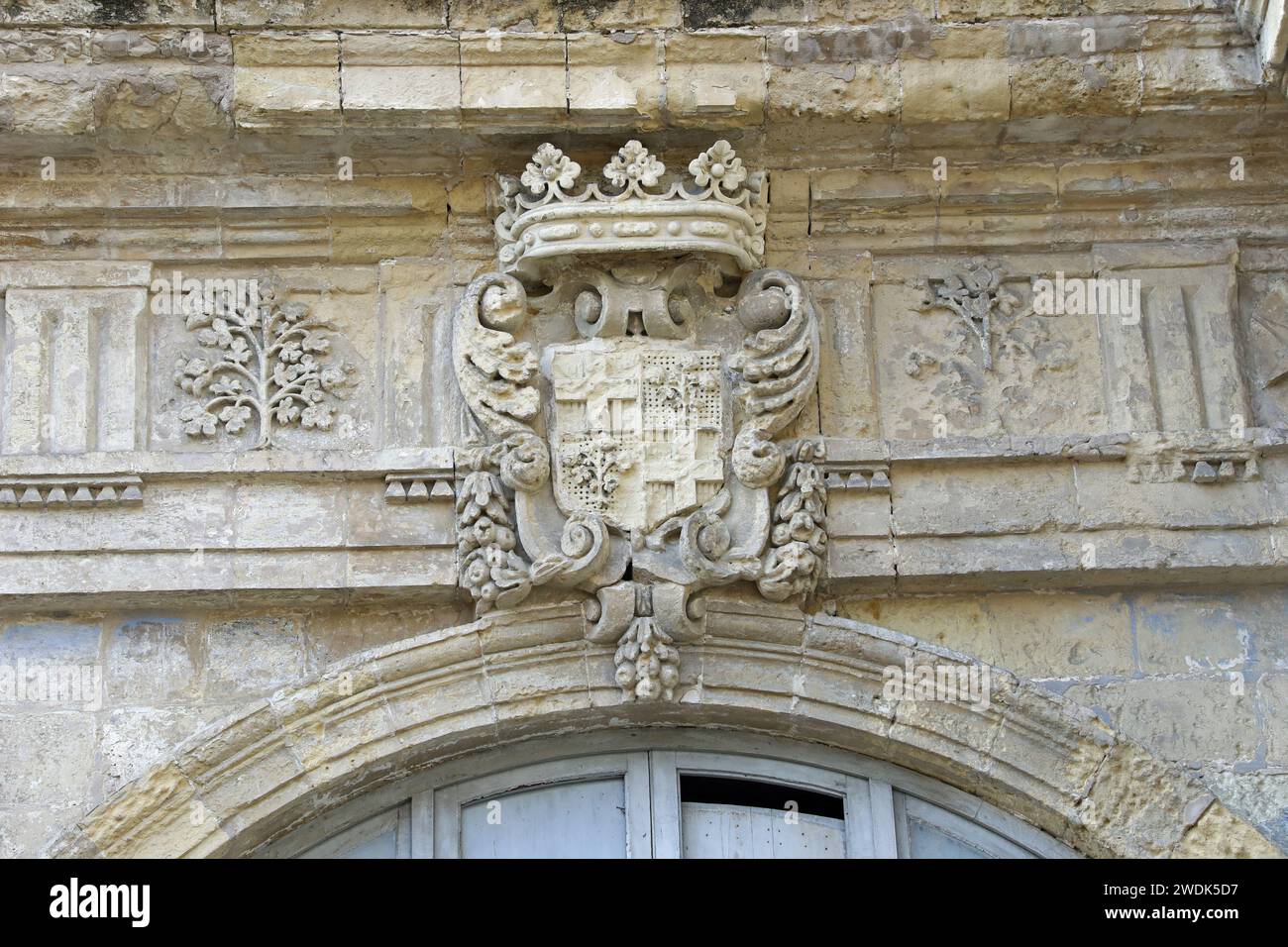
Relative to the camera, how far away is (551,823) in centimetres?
578

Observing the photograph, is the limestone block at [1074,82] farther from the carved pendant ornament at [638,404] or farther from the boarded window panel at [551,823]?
the boarded window panel at [551,823]

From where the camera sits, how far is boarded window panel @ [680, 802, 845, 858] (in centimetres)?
573

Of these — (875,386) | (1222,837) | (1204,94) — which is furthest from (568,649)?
(1204,94)

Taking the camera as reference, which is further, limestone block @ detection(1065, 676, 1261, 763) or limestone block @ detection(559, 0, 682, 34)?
limestone block @ detection(559, 0, 682, 34)

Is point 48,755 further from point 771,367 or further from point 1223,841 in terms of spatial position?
point 1223,841

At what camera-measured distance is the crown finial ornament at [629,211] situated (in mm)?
5840

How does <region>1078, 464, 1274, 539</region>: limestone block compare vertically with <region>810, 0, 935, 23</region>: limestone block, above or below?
below

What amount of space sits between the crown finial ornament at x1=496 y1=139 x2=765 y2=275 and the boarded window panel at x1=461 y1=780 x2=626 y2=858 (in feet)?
4.50

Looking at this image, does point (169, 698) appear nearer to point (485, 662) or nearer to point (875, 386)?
point (485, 662)

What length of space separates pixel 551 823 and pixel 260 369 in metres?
1.42

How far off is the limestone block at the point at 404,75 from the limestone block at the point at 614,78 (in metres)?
0.31

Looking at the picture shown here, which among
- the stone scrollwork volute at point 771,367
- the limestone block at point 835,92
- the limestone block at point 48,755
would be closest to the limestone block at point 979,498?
the stone scrollwork volute at point 771,367

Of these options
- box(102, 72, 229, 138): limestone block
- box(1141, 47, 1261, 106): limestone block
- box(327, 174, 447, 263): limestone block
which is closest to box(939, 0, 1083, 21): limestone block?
box(1141, 47, 1261, 106): limestone block

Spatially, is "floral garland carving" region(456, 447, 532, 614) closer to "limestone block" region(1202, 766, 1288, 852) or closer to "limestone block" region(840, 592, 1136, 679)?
"limestone block" region(840, 592, 1136, 679)
